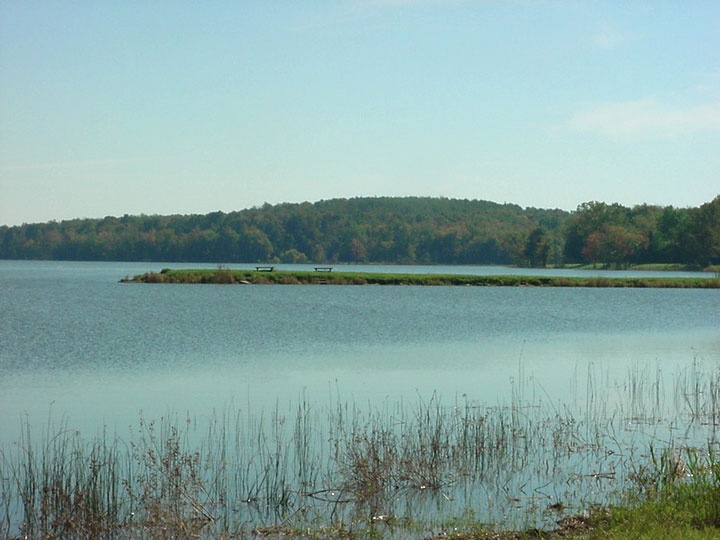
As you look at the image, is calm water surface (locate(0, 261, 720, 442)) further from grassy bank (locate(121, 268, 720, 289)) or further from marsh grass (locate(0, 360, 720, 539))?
grassy bank (locate(121, 268, 720, 289))

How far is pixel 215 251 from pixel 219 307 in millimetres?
141780

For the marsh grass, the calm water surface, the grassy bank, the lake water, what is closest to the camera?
the marsh grass

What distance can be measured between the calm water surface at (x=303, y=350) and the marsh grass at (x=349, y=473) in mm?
2052

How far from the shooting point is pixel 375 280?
272 feet

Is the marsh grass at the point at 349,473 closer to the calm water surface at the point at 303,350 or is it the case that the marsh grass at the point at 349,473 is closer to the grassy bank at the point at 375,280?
the calm water surface at the point at 303,350

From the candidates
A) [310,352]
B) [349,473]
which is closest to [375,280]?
[310,352]

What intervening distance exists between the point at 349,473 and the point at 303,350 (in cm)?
1679

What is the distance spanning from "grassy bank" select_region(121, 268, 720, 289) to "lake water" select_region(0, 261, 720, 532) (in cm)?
2194

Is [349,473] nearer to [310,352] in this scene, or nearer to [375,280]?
[310,352]

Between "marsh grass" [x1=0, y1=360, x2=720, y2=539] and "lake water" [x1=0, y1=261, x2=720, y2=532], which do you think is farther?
"lake water" [x1=0, y1=261, x2=720, y2=532]

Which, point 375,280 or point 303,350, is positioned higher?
point 375,280

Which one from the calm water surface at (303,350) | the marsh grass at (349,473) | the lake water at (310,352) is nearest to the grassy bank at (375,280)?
the calm water surface at (303,350)

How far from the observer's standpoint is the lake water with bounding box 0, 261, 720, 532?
19.7 m

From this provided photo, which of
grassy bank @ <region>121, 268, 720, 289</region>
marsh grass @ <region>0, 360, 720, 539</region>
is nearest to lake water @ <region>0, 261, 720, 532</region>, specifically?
marsh grass @ <region>0, 360, 720, 539</region>
